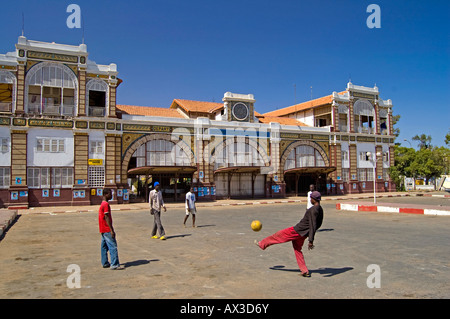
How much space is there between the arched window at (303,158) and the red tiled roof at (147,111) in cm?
1077

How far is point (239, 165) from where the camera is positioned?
30.6 m

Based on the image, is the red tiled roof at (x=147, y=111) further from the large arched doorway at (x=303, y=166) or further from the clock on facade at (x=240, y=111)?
the large arched doorway at (x=303, y=166)

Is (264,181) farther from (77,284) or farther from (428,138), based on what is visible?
(428,138)

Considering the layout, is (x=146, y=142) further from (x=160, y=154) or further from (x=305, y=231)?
(x=305, y=231)

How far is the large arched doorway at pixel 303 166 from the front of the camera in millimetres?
32250

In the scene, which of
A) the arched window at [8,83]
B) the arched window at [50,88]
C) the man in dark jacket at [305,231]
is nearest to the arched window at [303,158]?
the arched window at [50,88]

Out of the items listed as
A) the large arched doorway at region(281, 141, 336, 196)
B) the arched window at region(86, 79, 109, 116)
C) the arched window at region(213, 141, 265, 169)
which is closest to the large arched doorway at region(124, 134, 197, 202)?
the arched window at region(213, 141, 265, 169)

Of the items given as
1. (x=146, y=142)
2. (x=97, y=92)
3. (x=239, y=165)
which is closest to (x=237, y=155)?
(x=239, y=165)

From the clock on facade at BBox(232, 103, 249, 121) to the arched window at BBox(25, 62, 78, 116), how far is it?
Result: 12840 millimetres

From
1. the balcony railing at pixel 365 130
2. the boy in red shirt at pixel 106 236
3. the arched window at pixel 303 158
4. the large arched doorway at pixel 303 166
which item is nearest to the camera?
the boy in red shirt at pixel 106 236
